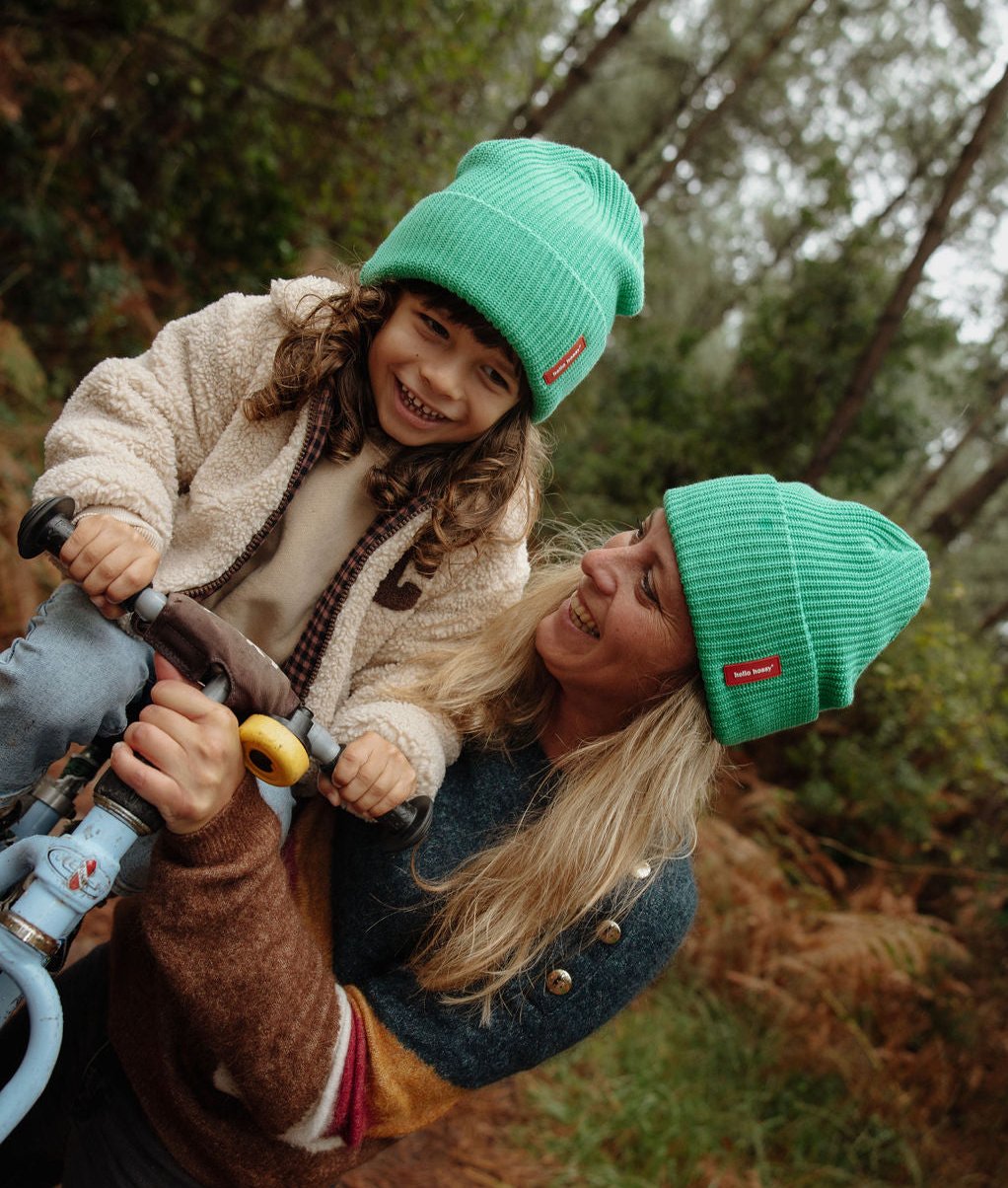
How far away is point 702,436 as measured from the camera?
1180 centimetres

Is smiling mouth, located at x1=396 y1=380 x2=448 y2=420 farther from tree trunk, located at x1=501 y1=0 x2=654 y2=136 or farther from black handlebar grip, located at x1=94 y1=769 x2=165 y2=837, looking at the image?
tree trunk, located at x1=501 y1=0 x2=654 y2=136

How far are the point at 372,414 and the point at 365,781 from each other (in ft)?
3.22

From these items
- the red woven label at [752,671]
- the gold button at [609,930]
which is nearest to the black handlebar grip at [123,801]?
the gold button at [609,930]

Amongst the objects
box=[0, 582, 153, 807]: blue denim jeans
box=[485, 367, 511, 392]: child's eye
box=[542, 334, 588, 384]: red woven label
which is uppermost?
box=[542, 334, 588, 384]: red woven label

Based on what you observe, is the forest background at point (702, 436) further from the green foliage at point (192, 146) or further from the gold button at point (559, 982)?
the gold button at point (559, 982)

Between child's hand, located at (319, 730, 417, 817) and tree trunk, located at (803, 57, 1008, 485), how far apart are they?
326 inches

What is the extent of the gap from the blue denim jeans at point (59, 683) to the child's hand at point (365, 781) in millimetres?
451

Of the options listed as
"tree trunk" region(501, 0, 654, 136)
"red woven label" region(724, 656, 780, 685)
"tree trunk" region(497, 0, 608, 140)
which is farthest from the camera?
"tree trunk" region(501, 0, 654, 136)

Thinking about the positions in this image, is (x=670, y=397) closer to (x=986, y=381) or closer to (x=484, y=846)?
(x=986, y=381)

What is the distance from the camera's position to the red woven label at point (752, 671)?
2.01 metres

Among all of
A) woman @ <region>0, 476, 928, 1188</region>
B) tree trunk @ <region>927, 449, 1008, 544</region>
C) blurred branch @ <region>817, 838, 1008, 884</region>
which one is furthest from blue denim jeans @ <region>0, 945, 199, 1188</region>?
tree trunk @ <region>927, 449, 1008, 544</region>

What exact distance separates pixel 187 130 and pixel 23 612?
18.1 ft

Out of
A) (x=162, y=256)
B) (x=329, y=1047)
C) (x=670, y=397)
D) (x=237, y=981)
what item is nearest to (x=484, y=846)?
(x=329, y=1047)

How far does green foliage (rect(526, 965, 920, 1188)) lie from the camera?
13.8 feet
